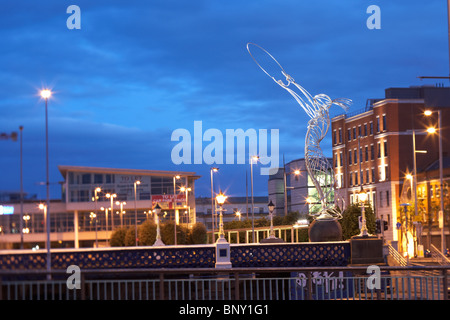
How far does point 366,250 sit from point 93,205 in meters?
93.2

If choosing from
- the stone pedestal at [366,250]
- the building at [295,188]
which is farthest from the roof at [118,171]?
the stone pedestal at [366,250]

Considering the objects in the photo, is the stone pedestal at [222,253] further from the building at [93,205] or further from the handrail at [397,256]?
the building at [93,205]

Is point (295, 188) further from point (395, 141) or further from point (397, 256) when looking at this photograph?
point (397, 256)

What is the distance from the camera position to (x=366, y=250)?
49.6 meters

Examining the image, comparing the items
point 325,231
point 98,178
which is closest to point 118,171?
point 98,178

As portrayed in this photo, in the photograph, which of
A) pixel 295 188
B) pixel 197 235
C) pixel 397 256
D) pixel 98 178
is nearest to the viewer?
pixel 397 256

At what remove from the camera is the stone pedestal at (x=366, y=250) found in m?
49.3

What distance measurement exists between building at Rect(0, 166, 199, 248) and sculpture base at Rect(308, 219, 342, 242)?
82.9m

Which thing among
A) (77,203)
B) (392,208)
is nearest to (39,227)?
(77,203)

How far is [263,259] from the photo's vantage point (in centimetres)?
5106

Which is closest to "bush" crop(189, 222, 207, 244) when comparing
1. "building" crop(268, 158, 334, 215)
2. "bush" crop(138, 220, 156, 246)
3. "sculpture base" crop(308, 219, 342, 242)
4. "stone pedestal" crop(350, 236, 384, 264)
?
"bush" crop(138, 220, 156, 246)

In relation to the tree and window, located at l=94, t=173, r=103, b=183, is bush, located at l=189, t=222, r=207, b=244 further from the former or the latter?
the tree

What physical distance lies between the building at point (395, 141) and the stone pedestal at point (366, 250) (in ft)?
174
